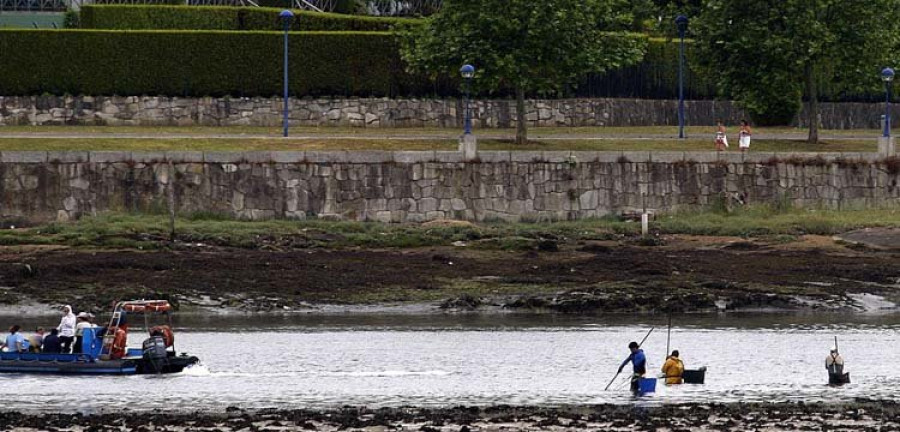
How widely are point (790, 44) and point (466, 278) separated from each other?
16985 mm

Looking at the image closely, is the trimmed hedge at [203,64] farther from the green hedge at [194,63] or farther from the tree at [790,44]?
the tree at [790,44]

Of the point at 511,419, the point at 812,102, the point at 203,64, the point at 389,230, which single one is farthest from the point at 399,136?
the point at 511,419

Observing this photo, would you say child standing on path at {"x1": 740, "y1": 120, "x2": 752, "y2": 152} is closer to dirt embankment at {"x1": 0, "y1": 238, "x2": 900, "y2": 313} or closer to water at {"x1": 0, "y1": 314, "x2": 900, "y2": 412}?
dirt embankment at {"x1": 0, "y1": 238, "x2": 900, "y2": 313}

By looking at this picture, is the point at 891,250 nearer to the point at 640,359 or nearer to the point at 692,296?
the point at 692,296

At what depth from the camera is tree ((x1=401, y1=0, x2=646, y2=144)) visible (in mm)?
60344

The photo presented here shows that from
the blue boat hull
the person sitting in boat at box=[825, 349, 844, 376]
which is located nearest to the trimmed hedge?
the blue boat hull

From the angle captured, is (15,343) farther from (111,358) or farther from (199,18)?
(199,18)

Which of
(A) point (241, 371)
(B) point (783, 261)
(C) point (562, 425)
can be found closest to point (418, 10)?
(B) point (783, 261)

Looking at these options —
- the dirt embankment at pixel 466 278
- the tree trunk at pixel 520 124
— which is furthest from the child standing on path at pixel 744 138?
the dirt embankment at pixel 466 278

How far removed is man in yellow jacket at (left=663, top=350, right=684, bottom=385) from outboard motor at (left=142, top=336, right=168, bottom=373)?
31.4ft

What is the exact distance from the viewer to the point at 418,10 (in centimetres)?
7456

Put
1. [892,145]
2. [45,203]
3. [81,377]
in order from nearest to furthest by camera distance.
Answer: [81,377]
[45,203]
[892,145]

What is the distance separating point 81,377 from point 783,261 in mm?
20025

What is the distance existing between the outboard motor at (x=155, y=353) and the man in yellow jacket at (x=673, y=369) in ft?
31.4
